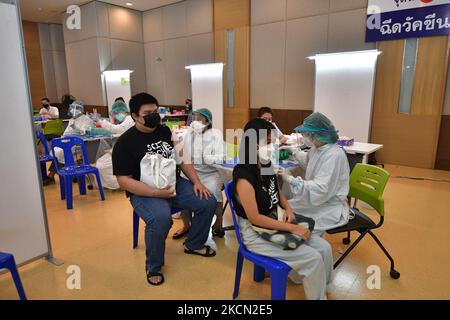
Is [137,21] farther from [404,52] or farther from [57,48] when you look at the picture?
[404,52]

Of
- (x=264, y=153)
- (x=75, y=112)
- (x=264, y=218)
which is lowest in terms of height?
(x=264, y=218)

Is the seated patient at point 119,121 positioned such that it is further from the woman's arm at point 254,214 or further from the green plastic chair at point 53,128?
the woman's arm at point 254,214

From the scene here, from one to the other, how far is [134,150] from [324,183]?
1.31 metres

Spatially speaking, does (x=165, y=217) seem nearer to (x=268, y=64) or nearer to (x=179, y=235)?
(x=179, y=235)

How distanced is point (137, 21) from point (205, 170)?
731cm

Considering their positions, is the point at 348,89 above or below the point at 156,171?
above

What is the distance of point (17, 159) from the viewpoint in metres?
2.01

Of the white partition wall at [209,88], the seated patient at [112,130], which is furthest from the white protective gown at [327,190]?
the white partition wall at [209,88]

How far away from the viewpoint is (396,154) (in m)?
5.18

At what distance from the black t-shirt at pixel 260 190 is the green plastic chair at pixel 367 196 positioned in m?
0.47

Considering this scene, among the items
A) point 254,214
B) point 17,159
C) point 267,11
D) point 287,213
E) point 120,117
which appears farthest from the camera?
point 267,11

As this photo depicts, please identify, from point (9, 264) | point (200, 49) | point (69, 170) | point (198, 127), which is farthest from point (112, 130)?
point (200, 49)

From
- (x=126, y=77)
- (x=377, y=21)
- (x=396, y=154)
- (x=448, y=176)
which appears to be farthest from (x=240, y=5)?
(x=448, y=176)

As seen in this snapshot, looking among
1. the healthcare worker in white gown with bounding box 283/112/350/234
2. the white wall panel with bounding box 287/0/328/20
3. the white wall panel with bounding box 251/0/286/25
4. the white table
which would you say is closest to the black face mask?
the healthcare worker in white gown with bounding box 283/112/350/234
